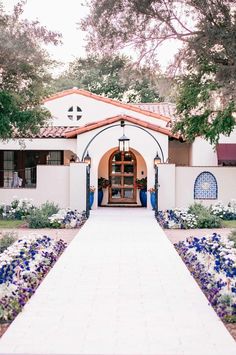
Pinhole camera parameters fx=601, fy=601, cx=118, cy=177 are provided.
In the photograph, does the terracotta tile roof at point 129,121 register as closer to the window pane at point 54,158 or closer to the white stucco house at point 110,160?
the white stucco house at point 110,160

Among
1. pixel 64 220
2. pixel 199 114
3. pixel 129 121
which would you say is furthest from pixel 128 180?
pixel 64 220

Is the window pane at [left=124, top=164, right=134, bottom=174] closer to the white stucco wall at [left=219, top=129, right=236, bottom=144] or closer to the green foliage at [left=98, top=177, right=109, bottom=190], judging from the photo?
the green foliage at [left=98, top=177, right=109, bottom=190]

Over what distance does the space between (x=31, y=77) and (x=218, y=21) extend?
435 inches

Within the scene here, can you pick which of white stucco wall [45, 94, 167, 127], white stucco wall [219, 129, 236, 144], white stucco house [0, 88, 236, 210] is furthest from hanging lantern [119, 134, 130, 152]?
white stucco wall [45, 94, 167, 127]

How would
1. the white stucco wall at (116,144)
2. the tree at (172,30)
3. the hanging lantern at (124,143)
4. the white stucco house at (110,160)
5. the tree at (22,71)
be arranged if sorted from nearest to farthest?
the tree at (172,30), the tree at (22,71), the hanging lantern at (124,143), the white stucco house at (110,160), the white stucco wall at (116,144)

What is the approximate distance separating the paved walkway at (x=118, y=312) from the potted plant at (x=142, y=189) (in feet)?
41.3

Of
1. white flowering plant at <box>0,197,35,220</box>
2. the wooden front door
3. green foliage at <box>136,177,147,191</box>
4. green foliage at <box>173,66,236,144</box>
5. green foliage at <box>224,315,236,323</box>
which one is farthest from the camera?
the wooden front door

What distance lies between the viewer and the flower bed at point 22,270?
319 inches

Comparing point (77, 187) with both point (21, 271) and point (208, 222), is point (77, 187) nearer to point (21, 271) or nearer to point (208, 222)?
point (208, 222)

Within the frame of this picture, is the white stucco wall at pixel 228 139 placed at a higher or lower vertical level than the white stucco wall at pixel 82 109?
lower

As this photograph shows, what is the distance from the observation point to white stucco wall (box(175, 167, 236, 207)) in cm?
2383

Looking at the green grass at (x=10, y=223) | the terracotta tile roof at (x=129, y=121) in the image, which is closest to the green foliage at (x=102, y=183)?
the terracotta tile roof at (x=129, y=121)

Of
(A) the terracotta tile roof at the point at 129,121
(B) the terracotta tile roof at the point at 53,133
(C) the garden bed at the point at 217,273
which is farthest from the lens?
(B) the terracotta tile roof at the point at 53,133

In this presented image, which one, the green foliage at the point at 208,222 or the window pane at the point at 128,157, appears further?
the window pane at the point at 128,157
